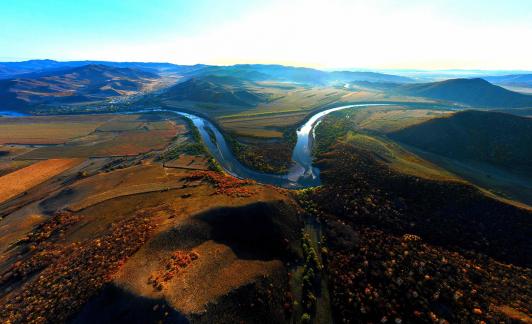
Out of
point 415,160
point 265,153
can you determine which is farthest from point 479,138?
point 265,153

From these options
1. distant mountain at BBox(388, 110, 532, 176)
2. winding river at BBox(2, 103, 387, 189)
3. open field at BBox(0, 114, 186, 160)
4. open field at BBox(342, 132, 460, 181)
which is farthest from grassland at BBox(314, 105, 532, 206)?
open field at BBox(0, 114, 186, 160)

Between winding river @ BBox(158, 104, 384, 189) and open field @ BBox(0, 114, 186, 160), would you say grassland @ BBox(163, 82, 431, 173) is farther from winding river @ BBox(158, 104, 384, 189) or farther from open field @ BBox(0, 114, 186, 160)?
open field @ BBox(0, 114, 186, 160)

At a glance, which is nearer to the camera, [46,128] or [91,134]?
[91,134]

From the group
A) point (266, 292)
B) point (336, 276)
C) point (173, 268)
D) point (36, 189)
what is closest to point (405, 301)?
point (336, 276)

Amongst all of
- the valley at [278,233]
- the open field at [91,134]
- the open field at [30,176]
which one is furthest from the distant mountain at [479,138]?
the open field at [30,176]

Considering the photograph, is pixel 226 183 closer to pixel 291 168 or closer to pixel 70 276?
pixel 291 168

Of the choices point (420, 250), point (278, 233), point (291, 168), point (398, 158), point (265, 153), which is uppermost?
point (398, 158)

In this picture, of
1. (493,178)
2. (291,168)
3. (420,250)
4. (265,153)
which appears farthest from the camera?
(265,153)
